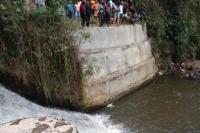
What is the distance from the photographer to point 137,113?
18.3 m

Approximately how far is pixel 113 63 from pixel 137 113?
2617 millimetres

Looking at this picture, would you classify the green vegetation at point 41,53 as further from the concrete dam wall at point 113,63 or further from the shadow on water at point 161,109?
the shadow on water at point 161,109

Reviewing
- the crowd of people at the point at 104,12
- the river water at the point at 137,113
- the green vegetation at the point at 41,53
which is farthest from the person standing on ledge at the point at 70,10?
the river water at the point at 137,113

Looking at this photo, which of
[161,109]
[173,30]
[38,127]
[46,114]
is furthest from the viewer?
[173,30]

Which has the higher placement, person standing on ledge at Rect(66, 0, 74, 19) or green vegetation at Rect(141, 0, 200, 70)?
person standing on ledge at Rect(66, 0, 74, 19)

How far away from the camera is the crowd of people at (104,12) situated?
779 inches

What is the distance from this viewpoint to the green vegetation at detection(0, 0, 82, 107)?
1712 cm

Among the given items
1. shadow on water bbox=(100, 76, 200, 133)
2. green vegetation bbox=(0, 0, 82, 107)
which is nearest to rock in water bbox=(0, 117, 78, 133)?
shadow on water bbox=(100, 76, 200, 133)

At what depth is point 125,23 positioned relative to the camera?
23219mm

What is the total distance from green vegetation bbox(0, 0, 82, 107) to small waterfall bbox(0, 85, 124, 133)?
25.8 inches

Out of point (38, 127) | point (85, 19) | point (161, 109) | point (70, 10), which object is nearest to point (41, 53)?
point (70, 10)

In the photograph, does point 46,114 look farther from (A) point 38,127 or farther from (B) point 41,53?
(A) point 38,127

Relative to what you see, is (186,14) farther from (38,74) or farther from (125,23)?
(38,74)

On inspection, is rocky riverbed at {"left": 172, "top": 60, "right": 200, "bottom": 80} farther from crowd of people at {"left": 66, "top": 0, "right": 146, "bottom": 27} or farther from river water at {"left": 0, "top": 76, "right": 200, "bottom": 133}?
crowd of people at {"left": 66, "top": 0, "right": 146, "bottom": 27}
